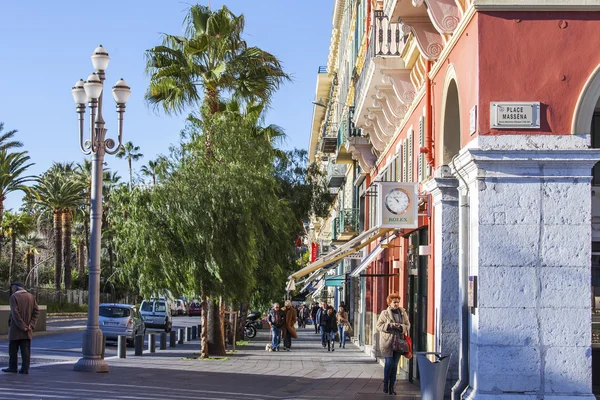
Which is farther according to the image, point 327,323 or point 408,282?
point 327,323

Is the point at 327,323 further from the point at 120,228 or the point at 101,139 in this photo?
the point at 101,139

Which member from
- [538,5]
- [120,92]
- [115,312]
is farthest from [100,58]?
[115,312]

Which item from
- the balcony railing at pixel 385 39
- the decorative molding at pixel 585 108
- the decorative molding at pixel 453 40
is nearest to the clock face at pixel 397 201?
the decorative molding at pixel 453 40

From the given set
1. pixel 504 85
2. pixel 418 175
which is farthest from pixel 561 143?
pixel 418 175

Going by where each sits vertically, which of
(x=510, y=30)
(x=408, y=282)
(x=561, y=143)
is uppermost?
(x=510, y=30)

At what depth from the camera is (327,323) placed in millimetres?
33438

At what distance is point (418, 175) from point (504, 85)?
742 cm

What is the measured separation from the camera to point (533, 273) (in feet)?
39.0

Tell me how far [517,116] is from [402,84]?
8.80 meters

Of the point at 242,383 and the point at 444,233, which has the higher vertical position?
the point at 444,233

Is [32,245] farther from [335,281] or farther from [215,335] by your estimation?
[215,335]

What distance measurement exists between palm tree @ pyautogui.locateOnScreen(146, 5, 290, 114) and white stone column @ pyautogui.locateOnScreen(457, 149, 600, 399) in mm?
16579

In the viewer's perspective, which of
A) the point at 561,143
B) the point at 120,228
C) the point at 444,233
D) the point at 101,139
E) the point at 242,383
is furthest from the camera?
the point at 120,228

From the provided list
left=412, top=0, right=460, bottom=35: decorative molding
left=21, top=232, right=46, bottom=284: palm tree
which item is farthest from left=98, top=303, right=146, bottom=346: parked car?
left=21, top=232, right=46, bottom=284: palm tree
